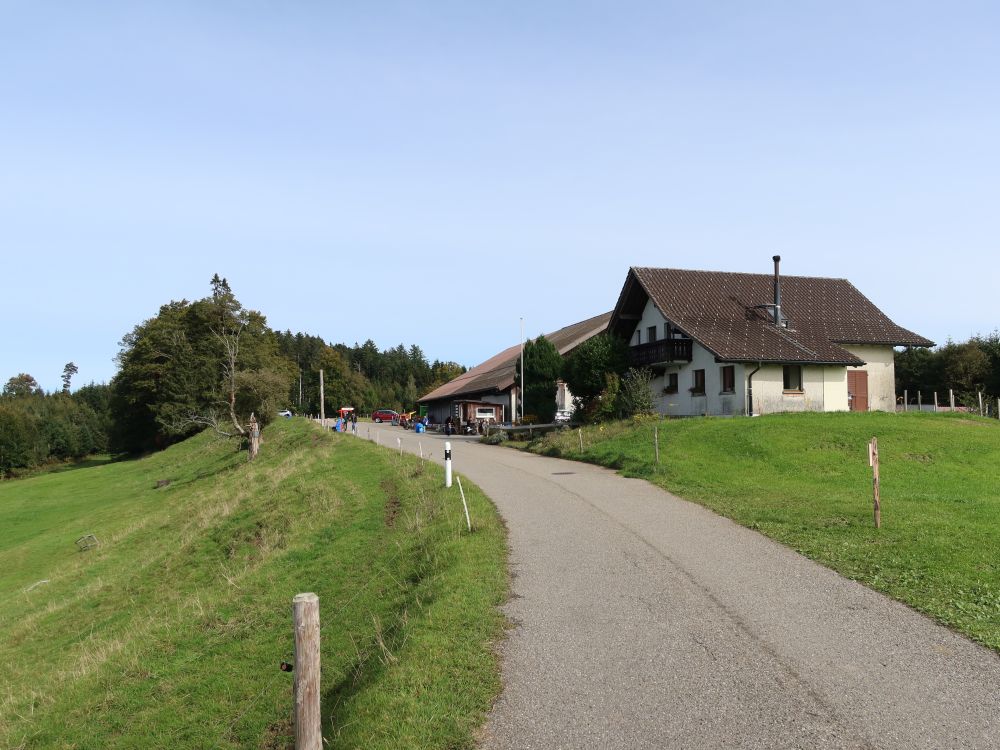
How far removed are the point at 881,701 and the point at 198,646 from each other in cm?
947

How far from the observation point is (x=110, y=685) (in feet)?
34.7

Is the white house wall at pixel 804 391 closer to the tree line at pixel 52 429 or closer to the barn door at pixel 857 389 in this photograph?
the barn door at pixel 857 389

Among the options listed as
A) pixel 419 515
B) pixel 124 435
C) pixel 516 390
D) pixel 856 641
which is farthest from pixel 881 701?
pixel 124 435

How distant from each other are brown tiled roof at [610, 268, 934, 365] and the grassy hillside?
18288 millimetres

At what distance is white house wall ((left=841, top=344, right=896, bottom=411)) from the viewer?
39000mm

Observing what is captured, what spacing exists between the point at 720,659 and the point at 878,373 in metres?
37.3

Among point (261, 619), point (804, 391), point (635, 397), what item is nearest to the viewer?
point (261, 619)

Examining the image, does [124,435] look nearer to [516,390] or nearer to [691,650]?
[516,390]

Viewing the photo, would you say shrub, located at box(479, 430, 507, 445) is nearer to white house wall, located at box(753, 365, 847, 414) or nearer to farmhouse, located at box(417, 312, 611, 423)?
farmhouse, located at box(417, 312, 611, 423)

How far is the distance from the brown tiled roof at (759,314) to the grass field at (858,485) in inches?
214

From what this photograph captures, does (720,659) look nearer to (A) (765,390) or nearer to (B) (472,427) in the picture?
(A) (765,390)

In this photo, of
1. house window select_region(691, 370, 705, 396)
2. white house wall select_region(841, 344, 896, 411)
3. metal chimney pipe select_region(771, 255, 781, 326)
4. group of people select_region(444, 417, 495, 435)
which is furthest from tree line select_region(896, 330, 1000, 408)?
group of people select_region(444, 417, 495, 435)

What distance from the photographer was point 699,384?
36.7 m

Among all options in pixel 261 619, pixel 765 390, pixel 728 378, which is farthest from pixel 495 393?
pixel 261 619
